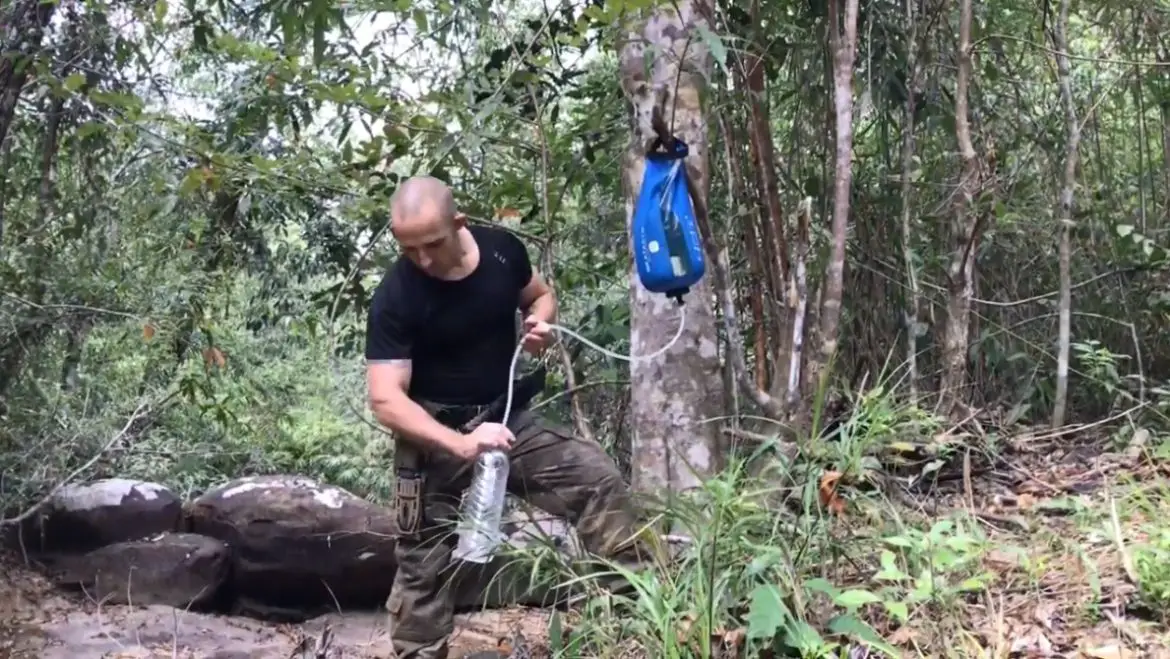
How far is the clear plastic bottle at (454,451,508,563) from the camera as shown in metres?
3.17

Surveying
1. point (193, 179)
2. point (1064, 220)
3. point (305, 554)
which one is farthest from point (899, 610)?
point (305, 554)

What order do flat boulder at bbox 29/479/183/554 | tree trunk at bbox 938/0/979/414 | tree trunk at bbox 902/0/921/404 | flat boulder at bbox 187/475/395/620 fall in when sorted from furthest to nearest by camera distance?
1. flat boulder at bbox 29/479/183/554
2. flat boulder at bbox 187/475/395/620
3. tree trunk at bbox 902/0/921/404
4. tree trunk at bbox 938/0/979/414

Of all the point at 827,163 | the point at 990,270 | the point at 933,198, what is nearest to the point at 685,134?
the point at 827,163

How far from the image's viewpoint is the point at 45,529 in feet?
19.9

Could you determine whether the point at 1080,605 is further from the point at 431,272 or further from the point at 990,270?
the point at 990,270

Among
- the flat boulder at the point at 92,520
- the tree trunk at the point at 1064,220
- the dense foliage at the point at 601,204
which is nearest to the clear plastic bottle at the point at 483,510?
the dense foliage at the point at 601,204

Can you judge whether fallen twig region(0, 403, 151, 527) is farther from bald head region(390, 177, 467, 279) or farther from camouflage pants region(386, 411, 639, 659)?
bald head region(390, 177, 467, 279)

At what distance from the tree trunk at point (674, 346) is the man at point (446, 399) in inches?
7.7

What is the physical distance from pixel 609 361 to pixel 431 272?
157cm

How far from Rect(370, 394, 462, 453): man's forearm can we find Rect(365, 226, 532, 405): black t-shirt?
158mm

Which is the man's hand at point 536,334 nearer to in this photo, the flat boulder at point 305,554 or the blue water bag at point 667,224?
the blue water bag at point 667,224

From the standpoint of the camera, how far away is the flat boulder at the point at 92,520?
606cm

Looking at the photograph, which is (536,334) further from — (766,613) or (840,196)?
(766,613)

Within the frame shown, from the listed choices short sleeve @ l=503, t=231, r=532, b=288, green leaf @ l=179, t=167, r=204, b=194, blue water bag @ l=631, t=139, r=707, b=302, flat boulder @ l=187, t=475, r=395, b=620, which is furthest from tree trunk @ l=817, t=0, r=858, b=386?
flat boulder @ l=187, t=475, r=395, b=620
